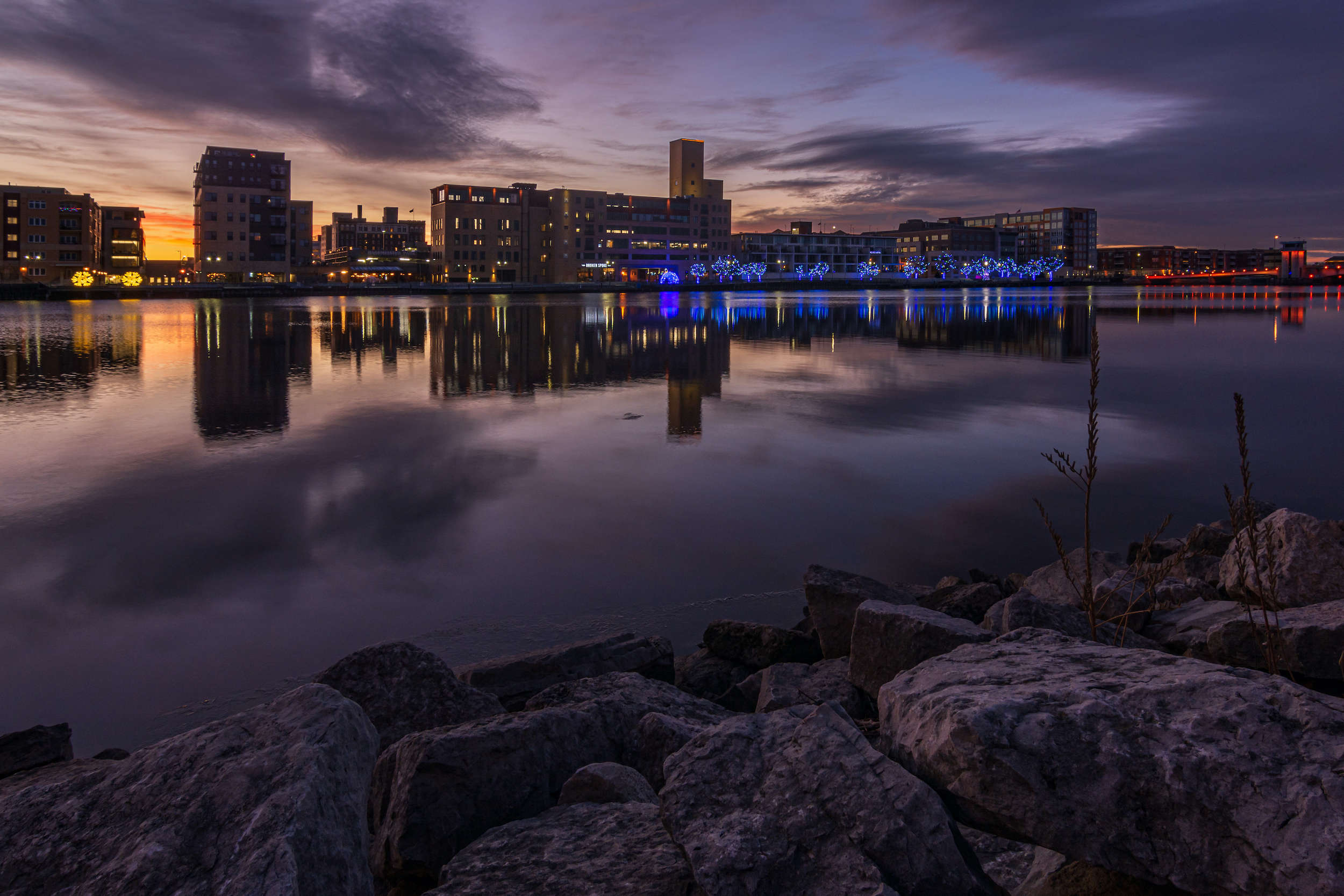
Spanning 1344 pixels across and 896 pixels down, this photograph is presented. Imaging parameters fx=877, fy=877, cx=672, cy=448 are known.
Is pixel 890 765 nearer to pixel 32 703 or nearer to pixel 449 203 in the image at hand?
pixel 32 703

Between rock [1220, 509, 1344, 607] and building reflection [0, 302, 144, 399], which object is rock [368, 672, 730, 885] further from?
building reflection [0, 302, 144, 399]

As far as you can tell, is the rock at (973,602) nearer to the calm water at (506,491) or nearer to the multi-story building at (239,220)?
the calm water at (506,491)

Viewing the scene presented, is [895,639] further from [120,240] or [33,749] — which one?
[120,240]

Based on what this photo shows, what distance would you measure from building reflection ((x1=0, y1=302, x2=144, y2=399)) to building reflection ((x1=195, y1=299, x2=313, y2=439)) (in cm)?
261

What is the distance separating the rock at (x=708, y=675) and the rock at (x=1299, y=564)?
12.1 feet

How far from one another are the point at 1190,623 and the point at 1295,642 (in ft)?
3.97

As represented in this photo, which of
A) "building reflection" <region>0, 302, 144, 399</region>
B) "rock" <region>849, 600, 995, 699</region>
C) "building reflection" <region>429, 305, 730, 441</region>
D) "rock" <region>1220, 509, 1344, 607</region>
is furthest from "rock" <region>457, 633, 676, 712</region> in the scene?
"building reflection" <region>0, 302, 144, 399</region>

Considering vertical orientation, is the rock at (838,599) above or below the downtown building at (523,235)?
below

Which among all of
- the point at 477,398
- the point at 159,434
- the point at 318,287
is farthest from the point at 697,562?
the point at 318,287

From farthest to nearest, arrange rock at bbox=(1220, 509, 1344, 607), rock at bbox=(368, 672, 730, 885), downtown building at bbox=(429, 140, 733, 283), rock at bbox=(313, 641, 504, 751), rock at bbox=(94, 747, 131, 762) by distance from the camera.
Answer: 1. downtown building at bbox=(429, 140, 733, 283)
2. rock at bbox=(1220, 509, 1344, 607)
3. rock at bbox=(94, 747, 131, 762)
4. rock at bbox=(313, 641, 504, 751)
5. rock at bbox=(368, 672, 730, 885)

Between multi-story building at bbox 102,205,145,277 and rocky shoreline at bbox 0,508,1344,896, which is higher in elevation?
multi-story building at bbox 102,205,145,277

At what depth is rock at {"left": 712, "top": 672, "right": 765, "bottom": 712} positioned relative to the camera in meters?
6.12

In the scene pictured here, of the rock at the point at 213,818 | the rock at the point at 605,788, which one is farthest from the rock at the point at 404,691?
the rock at the point at 213,818

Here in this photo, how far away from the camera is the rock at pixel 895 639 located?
5.02 meters
